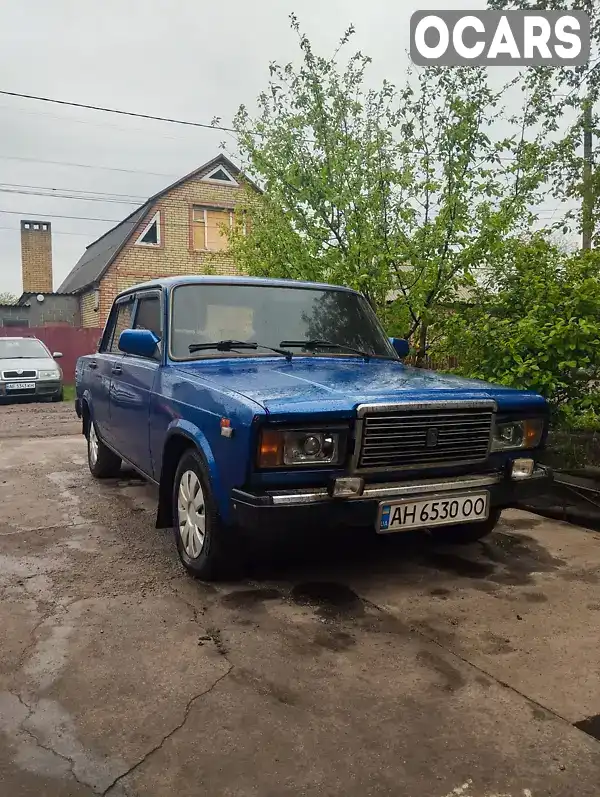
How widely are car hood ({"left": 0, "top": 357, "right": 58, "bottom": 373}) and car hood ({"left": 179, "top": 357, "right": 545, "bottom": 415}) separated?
1182 centimetres

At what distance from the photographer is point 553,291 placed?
524cm

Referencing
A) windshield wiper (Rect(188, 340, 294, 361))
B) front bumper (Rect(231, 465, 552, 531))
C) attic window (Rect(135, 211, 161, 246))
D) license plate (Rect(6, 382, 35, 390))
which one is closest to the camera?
front bumper (Rect(231, 465, 552, 531))

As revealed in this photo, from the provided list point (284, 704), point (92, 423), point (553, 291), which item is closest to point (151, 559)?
point (284, 704)

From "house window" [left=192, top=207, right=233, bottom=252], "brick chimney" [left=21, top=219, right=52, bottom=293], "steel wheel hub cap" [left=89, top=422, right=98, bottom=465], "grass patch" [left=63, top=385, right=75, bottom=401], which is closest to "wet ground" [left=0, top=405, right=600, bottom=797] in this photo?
"steel wheel hub cap" [left=89, top=422, right=98, bottom=465]

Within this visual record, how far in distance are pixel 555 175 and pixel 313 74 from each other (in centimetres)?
273

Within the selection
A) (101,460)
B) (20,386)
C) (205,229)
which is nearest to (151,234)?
(205,229)

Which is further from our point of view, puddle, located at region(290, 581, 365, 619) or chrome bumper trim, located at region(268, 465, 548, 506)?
puddle, located at region(290, 581, 365, 619)

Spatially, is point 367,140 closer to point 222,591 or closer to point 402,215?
point 402,215

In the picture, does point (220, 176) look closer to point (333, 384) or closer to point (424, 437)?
point (333, 384)

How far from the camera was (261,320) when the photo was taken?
14.6 feet

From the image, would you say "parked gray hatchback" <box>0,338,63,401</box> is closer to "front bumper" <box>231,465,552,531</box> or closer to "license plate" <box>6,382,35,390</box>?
"license plate" <box>6,382,35,390</box>

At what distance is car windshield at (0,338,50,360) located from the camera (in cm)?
1514

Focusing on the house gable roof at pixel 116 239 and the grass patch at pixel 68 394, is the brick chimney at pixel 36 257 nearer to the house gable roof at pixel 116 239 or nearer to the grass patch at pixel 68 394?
the house gable roof at pixel 116 239

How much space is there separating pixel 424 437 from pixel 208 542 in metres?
1.29
